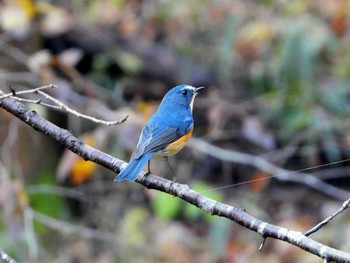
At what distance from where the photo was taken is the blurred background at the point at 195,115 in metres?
5.51

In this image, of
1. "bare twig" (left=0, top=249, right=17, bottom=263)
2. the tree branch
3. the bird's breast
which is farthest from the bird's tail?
"bare twig" (left=0, top=249, right=17, bottom=263)

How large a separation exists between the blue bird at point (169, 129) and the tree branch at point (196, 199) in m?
0.30

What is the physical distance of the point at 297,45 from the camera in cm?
575

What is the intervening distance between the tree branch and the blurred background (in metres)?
2.37

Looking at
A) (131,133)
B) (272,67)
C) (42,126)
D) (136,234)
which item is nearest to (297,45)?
(272,67)

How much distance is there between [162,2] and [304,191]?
2624mm

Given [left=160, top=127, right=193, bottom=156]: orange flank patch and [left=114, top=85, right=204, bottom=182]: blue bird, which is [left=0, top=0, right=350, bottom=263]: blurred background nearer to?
[left=114, top=85, right=204, bottom=182]: blue bird

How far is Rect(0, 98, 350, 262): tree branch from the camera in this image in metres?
1.92

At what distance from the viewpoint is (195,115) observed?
7.65m

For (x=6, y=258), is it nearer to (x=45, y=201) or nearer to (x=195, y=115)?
(x=45, y=201)

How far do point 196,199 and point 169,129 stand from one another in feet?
3.30

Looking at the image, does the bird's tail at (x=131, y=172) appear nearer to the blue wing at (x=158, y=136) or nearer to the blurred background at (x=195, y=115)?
the blue wing at (x=158, y=136)

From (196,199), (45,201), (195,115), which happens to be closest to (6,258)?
(196,199)

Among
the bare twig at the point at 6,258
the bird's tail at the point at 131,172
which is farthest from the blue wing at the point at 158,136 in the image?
the bare twig at the point at 6,258
